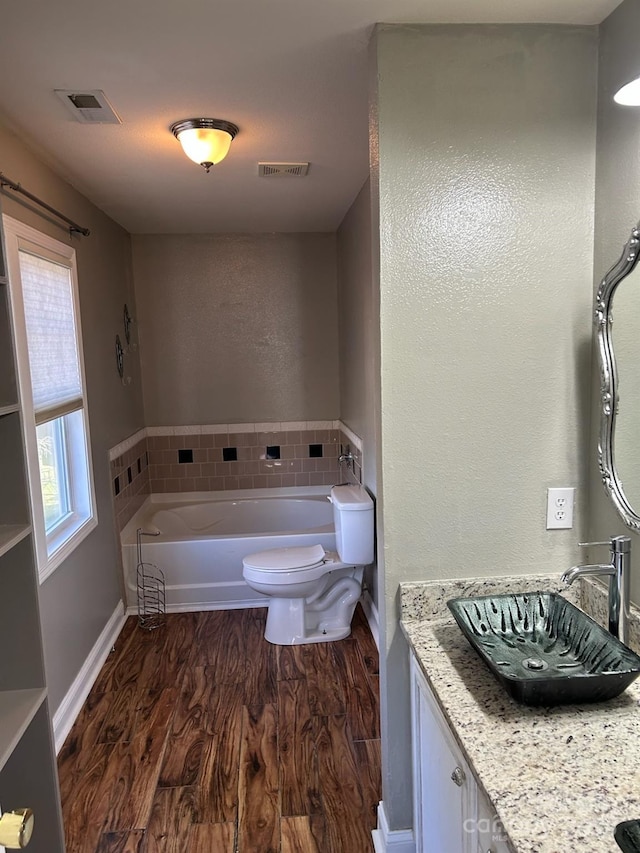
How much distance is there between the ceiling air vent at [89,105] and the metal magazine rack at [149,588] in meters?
2.35

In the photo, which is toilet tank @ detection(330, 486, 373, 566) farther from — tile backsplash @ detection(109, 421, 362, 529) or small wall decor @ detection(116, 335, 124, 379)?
small wall decor @ detection(116, 335, 124, 379)

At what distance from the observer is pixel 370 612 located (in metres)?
3.42

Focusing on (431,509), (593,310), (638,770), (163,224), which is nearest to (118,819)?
(431,509)

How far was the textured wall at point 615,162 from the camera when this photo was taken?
1.48m

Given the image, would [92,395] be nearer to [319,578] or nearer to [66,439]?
[66,439]

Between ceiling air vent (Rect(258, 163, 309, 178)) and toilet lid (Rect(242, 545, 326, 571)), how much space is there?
1.96 metres

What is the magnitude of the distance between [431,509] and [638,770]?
31.2 inches

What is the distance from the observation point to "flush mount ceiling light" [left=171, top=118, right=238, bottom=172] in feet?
7.16

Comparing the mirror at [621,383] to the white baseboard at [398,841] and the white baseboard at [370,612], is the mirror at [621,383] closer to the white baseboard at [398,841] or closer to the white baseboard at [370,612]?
the white baseboard at [398,841]

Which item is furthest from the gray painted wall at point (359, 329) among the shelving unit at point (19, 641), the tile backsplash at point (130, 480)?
the shelving unit at point (19, 641)

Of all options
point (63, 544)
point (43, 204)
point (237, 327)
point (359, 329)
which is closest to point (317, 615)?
point (63, 544)

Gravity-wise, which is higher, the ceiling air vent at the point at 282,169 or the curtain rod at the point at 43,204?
the ceiling air vent at the point at 282,169

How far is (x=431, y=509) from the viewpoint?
1733 mm

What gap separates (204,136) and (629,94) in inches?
56.1
